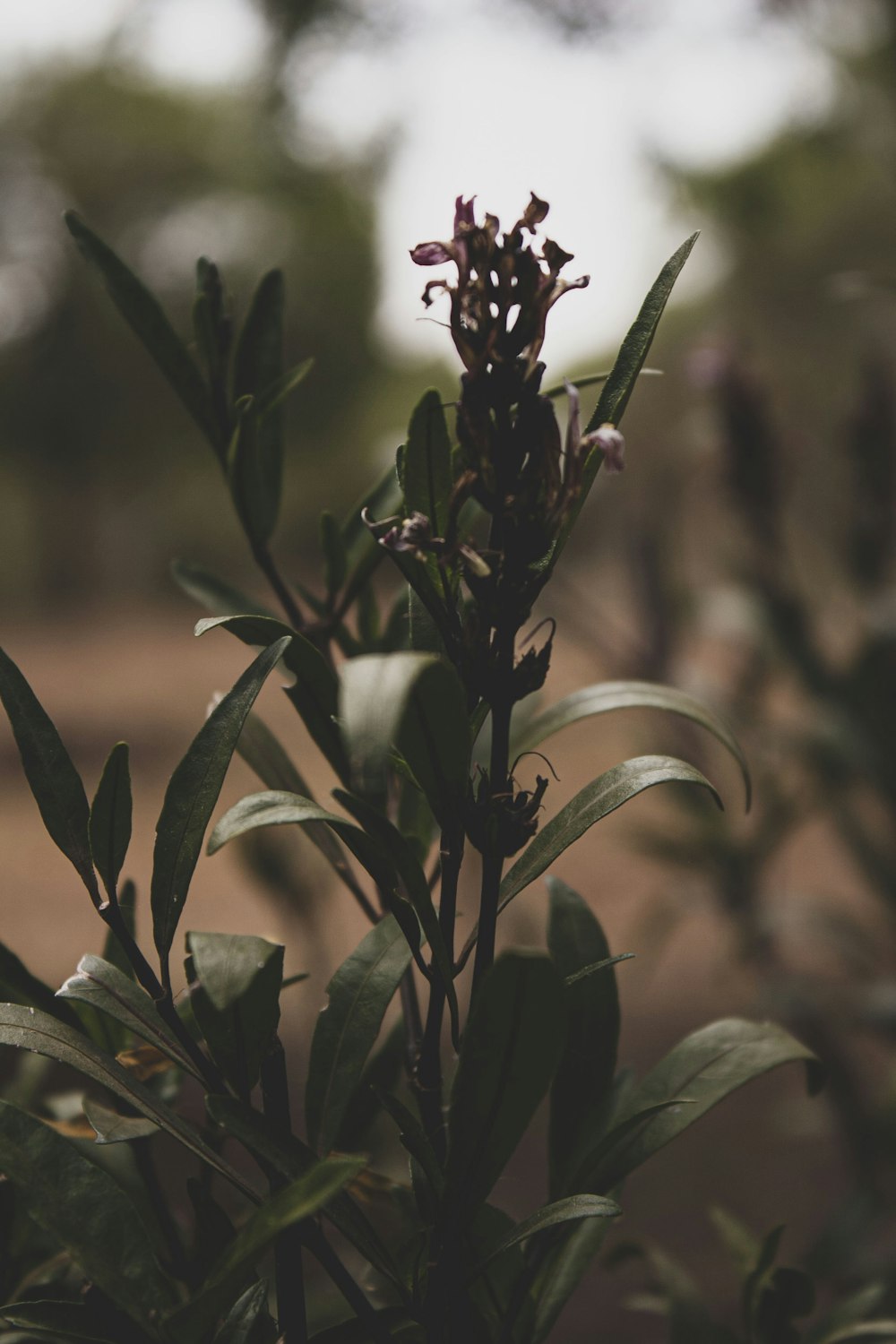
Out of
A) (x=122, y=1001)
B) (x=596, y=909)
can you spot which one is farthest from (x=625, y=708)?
(x=596, y=909)

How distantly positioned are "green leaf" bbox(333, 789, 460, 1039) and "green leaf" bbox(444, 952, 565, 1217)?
0.02 metres

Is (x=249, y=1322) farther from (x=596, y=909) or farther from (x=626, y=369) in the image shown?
(x=596, y=909)

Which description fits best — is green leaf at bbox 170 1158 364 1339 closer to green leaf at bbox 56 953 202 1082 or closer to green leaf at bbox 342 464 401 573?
green leaf at bbox 56 953 202 1082

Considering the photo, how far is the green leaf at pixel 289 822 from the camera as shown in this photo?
7.7 inches

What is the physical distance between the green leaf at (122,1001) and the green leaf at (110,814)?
0.02 m

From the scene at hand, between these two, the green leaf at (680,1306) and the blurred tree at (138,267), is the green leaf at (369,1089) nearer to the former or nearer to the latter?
the green leaf at (680,1306)

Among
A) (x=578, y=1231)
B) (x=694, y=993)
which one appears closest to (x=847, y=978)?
(x=694, y=993)

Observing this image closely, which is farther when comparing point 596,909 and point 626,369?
point 596,909

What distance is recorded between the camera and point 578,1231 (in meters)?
0.31

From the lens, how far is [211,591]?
356 mm

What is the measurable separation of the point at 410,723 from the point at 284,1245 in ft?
0.42

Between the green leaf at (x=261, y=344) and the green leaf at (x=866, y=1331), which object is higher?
the green leaf at (x=261, y=344)

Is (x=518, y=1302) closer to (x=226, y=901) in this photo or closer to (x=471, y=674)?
(x=471, y=674)

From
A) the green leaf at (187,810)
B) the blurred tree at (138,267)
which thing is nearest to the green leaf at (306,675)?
the green leaf at (187,810)
